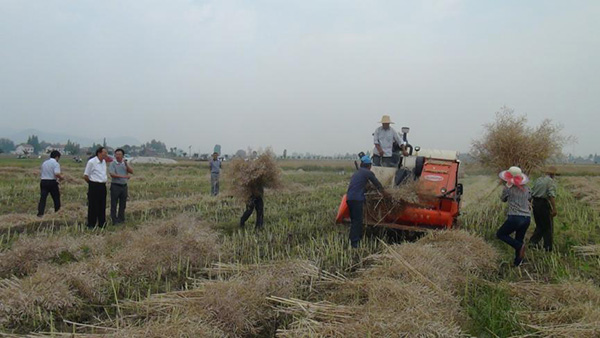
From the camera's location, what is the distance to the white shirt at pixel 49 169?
9.51 m

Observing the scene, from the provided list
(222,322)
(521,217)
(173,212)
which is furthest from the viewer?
(173,212)

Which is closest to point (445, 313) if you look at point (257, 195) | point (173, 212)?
point (257, 195)

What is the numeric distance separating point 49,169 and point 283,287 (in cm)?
734

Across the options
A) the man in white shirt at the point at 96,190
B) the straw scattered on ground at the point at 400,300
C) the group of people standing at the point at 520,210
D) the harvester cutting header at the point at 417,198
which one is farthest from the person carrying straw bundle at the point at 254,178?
the group of people standing at the point at 520,210

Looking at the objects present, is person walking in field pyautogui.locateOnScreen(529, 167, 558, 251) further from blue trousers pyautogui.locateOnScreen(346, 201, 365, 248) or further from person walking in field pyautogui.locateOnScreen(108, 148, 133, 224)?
person walking in field pyautogui.locateOnScreen(108, 148, 133, 224)

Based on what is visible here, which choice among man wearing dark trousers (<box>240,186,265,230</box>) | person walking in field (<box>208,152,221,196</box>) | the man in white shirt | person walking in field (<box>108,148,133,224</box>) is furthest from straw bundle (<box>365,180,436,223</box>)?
person walking in field (<box>208,152,221,196</box>)

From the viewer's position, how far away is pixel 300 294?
4621 millimetres

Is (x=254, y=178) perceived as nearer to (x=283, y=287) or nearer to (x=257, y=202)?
(x=257, y=202)

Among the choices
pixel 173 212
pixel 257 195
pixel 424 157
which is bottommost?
pixel 173 212

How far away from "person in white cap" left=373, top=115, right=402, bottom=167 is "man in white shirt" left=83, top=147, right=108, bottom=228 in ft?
18.1

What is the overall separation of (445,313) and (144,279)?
11.1ft

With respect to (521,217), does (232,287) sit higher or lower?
lower

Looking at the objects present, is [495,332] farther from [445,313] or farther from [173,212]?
[173,212]

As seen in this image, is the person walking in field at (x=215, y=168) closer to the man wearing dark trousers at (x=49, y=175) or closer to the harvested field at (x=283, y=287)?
the man wearing dark trousers at (x=49, y=175)
